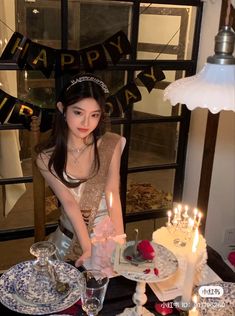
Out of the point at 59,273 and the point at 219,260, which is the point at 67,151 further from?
the point at 219,260

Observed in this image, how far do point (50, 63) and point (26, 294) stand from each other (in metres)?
1.10

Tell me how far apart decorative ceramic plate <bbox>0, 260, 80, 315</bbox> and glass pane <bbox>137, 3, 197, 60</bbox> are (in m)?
1.30

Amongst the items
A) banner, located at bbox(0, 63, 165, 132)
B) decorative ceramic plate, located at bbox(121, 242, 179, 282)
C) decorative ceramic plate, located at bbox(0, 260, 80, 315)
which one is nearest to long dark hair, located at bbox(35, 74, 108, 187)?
banner, located at bbox(0, 63, 165, 132)

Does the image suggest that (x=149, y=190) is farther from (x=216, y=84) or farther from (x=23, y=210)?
(x=216, y=84)

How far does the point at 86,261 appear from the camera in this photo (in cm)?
140

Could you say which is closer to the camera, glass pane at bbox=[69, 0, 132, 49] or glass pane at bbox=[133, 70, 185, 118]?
glass pane at bbox=[69, 0, 132, 49]

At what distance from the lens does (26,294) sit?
1206 mm

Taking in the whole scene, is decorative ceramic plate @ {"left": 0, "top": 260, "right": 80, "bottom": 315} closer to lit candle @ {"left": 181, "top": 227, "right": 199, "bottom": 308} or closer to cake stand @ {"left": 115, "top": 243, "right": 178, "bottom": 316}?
cake stand @ {"left": 115, "top": 243, "right": 178, "bottom": 316}

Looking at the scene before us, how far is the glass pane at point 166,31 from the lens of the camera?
2.15 meters

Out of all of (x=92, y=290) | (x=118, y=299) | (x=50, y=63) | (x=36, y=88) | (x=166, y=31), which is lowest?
(x=118, y=299)

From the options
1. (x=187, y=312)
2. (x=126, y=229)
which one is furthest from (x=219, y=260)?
(x=126, y=229)

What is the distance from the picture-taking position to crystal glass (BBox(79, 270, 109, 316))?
110cm

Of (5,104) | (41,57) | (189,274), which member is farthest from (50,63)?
(189,274)

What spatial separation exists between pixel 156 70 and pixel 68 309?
54.3 inches
